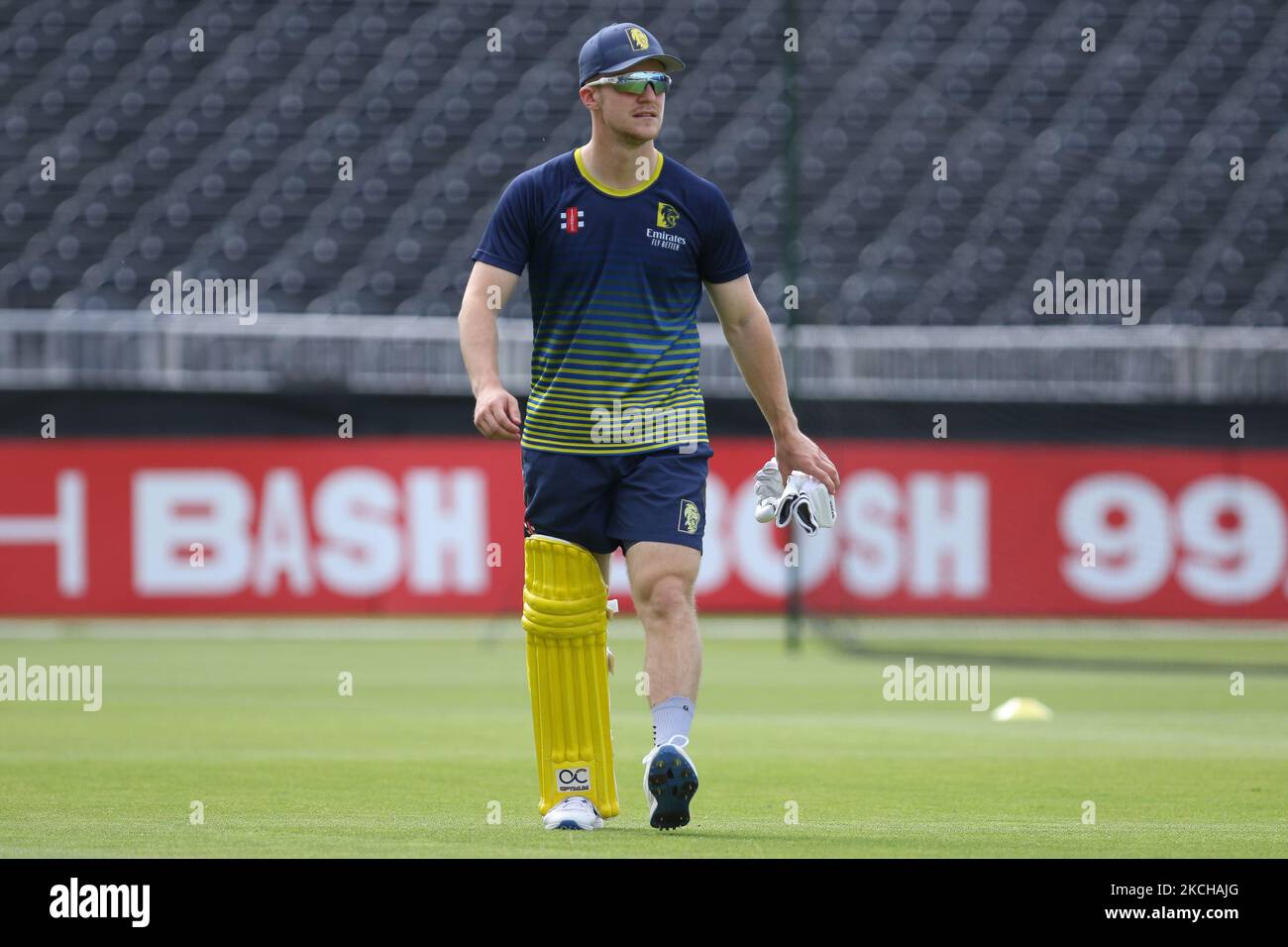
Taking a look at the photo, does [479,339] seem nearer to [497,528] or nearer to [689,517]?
[689,517]

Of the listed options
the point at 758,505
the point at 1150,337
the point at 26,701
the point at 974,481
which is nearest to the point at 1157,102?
the point at 1150,337

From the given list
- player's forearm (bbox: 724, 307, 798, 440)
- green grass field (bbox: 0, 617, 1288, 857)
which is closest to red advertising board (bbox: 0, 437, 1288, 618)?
green grass field (bbox: 0, 617, 1288, 857)

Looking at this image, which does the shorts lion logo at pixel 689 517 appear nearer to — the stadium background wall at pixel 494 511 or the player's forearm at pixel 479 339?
the player's forearm at pixel 479 339

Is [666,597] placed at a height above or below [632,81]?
below

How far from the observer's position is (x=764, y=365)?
20.8 ft

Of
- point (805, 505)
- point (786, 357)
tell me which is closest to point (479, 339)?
point (805, 505)

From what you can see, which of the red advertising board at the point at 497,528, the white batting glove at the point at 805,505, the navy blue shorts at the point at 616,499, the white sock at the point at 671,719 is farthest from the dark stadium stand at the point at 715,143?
the white sock at the point at 671,719

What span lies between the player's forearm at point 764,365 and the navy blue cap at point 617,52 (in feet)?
2.62

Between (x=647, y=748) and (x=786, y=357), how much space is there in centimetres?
803

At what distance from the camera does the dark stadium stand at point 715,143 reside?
19547mm

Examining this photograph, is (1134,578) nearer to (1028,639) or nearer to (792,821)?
(1028,639)

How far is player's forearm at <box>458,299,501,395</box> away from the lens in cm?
593

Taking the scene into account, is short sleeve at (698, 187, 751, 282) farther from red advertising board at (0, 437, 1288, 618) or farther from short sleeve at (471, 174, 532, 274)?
red advertising board at (0, 437, 1288, 618)

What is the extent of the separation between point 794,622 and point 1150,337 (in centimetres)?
400
